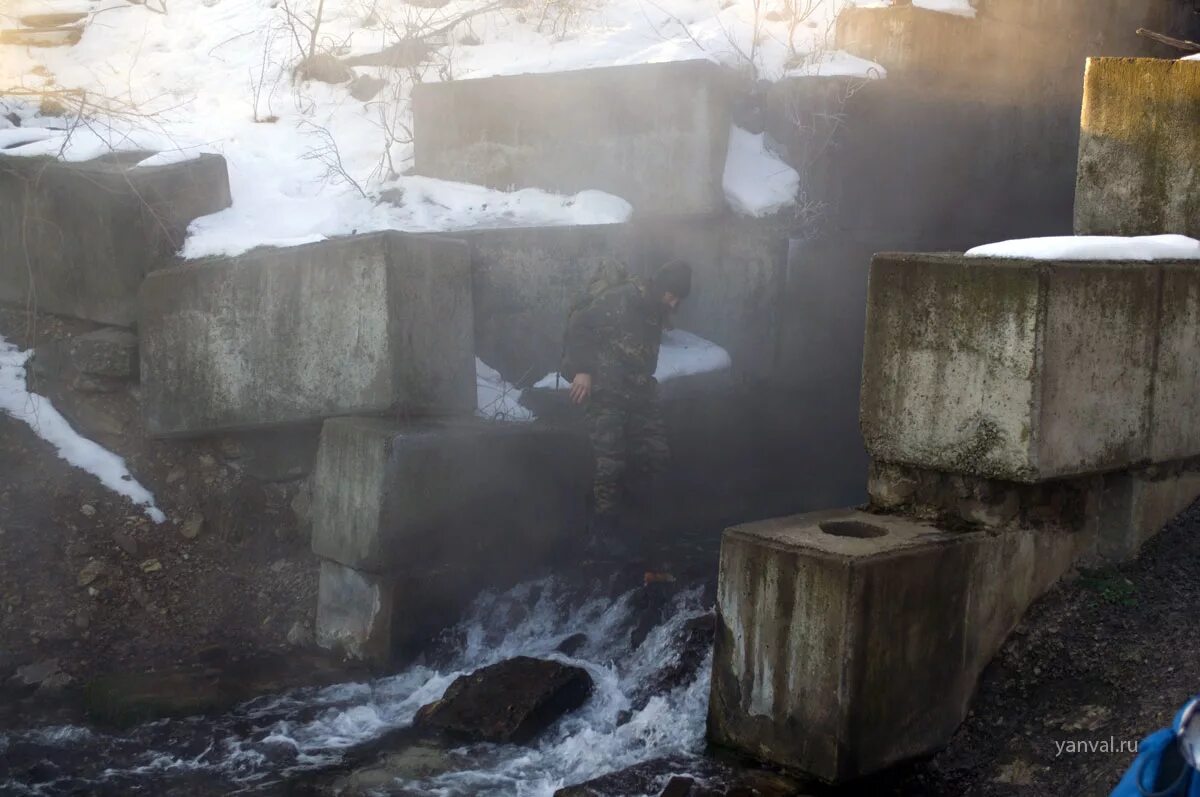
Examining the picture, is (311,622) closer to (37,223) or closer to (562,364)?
(562,364)

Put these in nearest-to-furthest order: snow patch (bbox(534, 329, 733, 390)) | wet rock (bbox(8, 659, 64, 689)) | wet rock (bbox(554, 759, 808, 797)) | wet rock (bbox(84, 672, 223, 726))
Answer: wet rock (bbox(554, 759, 808, 797))
wet rock (bbox(84, 672, 223, 726))
wet rock (bbox(8, 659, 64, 689))
snow patch (bbox(534, 329, 733, 390))

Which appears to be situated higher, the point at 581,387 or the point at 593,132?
the point at 593,132

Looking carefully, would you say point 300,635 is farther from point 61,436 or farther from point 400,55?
point 400,55

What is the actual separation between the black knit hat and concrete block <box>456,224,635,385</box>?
22.7 inches

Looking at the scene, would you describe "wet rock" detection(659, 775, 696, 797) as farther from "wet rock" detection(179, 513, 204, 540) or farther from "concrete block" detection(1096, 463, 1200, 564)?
"wet rock" detection(179, 513, 204, 540)

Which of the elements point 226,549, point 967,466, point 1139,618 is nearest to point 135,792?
point 226,549

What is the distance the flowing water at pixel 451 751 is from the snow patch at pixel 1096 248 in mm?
2412

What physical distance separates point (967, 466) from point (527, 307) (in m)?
4.06

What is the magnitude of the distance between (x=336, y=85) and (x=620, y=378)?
4655 mm

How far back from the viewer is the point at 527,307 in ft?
27.1

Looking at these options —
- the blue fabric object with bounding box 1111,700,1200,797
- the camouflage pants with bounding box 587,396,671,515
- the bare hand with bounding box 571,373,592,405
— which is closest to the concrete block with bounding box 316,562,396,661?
the camouflage pants with bounding box 587,396,671,515

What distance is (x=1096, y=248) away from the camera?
495 centimetres

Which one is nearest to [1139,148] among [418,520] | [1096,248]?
[1096,248]

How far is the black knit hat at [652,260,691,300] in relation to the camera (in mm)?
7555
